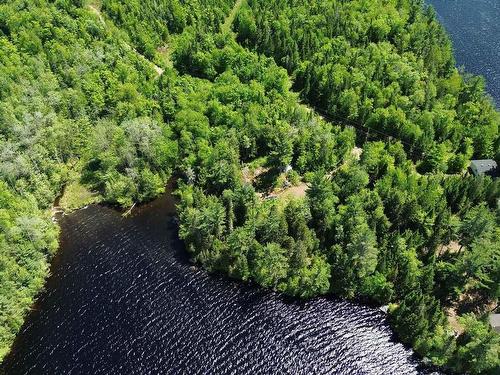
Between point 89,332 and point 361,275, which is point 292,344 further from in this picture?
point 89,332

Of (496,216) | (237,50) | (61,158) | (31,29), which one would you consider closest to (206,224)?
(61,158)

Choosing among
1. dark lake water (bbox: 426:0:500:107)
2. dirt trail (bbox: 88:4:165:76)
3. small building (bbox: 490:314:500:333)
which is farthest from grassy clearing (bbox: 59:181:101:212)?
dark lake water (bbox: 426:0:500:107)

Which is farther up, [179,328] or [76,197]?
[76,197]

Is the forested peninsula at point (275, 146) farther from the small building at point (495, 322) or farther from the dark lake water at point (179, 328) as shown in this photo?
the dark lake water at point (179, 328)

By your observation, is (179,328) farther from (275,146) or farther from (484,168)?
(484,168)

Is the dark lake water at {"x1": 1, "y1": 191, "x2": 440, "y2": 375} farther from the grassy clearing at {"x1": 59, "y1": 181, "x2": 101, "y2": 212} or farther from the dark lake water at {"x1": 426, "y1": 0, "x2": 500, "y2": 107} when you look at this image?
the dark lake water at {"x1": 426, "y1": 0, "x2": 500, "y2": 107}

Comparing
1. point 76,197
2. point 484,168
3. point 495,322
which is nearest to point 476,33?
point 484,168
